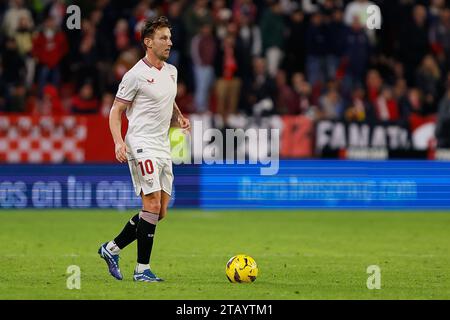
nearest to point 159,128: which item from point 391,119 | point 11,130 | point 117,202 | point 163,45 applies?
point 163,45

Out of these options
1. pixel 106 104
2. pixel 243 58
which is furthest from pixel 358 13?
pixel 106 104

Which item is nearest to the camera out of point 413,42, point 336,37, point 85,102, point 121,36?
point 85,102

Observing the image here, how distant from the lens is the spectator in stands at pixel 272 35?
25672 millimetres

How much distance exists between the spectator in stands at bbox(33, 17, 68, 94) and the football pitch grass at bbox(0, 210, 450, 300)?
5.15 meters

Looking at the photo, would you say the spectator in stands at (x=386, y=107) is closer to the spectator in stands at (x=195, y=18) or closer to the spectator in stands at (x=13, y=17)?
the spectator in stands at (x=195, y=18)

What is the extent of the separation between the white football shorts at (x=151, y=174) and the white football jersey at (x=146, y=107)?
6cm

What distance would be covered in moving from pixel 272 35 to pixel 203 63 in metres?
1.84

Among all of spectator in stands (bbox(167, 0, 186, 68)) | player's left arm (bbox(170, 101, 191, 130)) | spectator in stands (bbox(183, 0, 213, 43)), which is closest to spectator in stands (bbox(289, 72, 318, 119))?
spectator in stands (bbox(183, 0, 213, 43))

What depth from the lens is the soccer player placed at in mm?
11102

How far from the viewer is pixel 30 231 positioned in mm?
17000

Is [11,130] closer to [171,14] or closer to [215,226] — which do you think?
[171,14]

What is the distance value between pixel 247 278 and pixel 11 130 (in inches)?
495

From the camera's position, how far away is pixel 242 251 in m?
14.5

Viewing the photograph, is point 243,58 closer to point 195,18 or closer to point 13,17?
point 195,18
